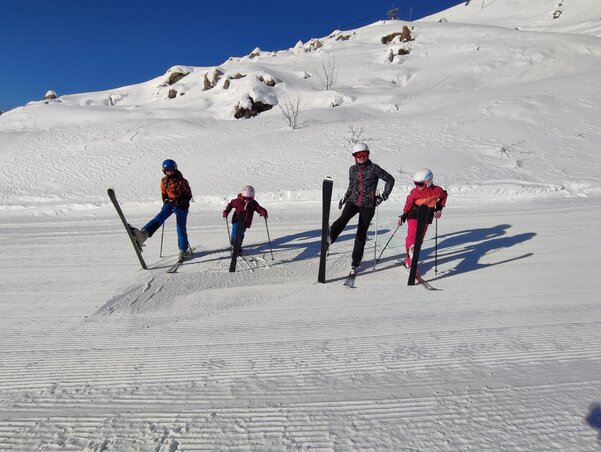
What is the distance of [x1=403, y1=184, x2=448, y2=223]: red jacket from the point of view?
486 centimetres

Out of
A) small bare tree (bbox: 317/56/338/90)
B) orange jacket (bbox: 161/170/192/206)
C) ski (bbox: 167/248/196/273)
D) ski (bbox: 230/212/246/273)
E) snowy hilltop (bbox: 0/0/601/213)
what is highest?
small bare tree (bbox: 317/56/338/90)

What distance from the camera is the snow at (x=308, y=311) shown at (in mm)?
2289

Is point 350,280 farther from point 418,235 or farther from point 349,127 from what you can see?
point 349,127

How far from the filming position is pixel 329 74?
2719 cm

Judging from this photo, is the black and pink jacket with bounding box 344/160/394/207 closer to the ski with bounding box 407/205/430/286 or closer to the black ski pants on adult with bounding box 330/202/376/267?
the black ski pants on adult with bounding box 330/202/376/267

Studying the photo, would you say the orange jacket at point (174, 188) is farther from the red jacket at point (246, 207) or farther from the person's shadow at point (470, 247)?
the person's shadow at point (470, 247)

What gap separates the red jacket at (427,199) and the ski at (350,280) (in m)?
1.11

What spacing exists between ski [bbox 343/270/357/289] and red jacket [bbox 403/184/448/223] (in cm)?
111

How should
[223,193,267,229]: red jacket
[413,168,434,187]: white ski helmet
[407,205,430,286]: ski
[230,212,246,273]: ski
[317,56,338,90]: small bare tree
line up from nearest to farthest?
[407,205,430,286]: ski
[413,168,434,187]: white ski helmet
[230,212,246,273]: ski
[223,193,267,229]: red jacket
[317,56,338,90]: small bare tree

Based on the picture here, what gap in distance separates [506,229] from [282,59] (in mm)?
32563

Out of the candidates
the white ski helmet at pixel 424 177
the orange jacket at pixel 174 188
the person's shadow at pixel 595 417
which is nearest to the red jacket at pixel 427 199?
the white ski helmet at pixel 424 177

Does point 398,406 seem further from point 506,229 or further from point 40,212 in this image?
point 40,212

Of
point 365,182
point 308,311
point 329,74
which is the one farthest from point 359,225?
point 329,74

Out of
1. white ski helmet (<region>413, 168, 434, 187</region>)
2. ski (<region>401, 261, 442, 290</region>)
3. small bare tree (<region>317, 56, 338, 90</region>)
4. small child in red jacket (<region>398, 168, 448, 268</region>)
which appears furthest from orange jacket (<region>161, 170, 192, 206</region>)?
small bare tree (<region>317, 56, 338, 90</region>)
